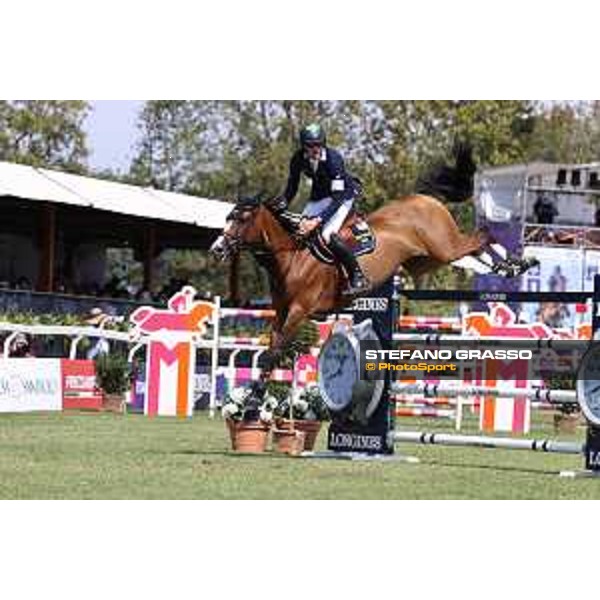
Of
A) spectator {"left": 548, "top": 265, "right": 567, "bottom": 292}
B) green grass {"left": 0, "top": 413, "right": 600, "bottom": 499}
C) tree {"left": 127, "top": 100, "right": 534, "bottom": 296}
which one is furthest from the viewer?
spectator {"left": 548, "top": 265, "right": 567, "bottom": 292}

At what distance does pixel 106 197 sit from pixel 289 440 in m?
9.85

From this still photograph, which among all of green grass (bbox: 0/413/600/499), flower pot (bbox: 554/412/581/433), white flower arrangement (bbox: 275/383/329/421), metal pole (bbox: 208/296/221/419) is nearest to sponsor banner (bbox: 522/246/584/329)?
flower pot (bbox: 554/412/581/433)

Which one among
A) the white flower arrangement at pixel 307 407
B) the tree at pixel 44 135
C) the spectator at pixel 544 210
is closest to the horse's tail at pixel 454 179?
the white flower arrangement at pixel 307 407

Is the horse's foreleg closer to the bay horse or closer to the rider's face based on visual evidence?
the bay horse

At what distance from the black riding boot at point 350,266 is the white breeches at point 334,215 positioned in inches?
1.6

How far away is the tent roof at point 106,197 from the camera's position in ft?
59.7

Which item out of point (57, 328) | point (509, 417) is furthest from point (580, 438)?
point (57, 328)

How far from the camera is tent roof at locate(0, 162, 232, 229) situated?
717 inches

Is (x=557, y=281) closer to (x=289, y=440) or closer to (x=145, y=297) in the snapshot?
(x=145, y=297)

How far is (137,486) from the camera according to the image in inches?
298

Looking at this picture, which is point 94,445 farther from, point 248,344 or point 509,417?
point 248,344

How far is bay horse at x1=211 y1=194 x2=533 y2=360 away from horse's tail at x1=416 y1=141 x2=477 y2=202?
78 millimetres

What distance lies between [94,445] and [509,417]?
18.4 feet

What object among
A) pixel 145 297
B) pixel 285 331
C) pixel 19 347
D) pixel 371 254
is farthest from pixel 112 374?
pixel 371 254
